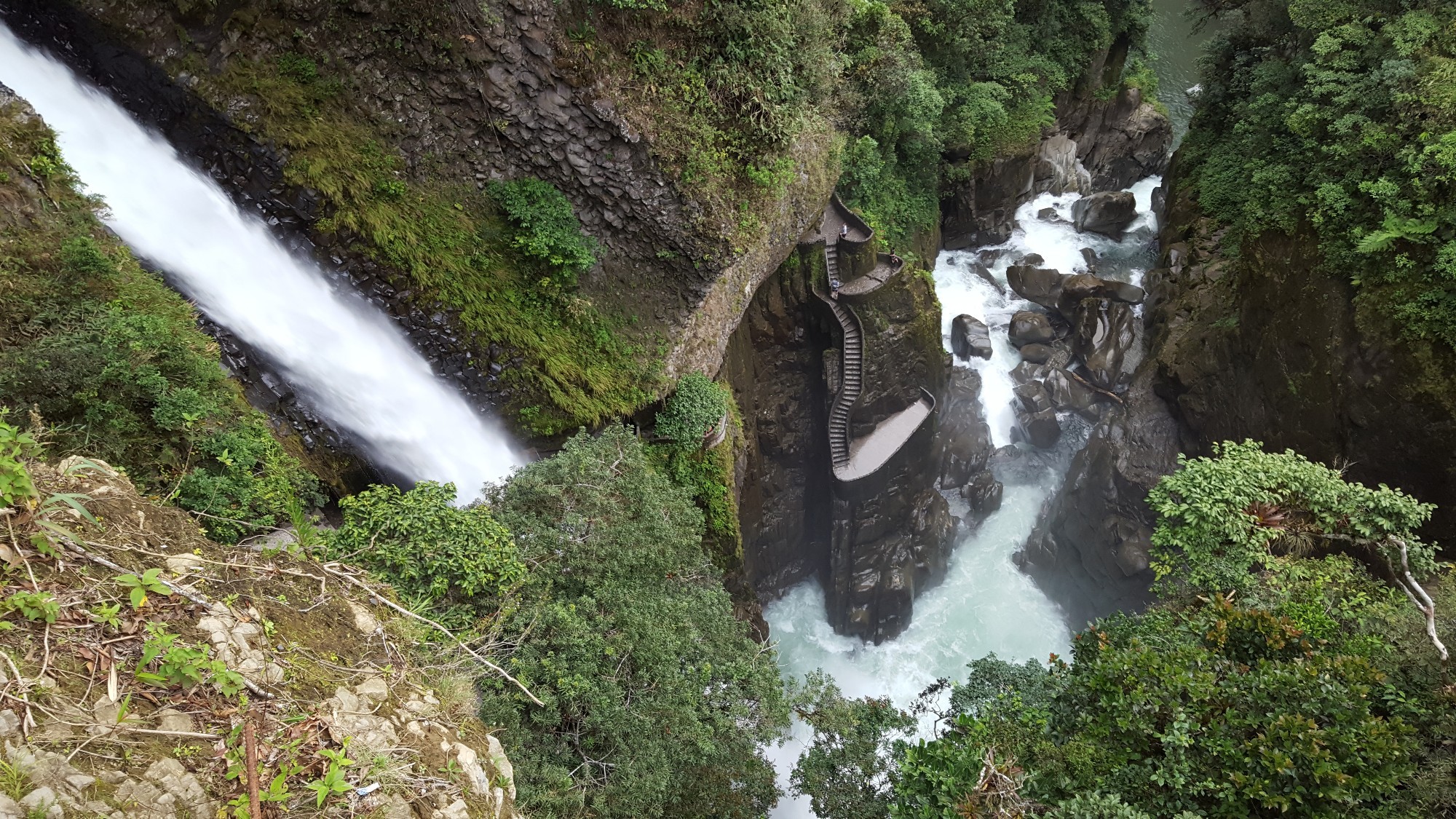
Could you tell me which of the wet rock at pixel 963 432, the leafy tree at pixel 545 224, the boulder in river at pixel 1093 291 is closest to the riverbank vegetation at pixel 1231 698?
the leafy tree at pixel 545 224

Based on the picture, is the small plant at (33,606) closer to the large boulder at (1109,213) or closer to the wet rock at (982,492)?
the wet rock at (982,492)

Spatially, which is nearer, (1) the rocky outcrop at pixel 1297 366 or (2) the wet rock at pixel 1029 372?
(1) the rocky outcrop at pixel 1297 366

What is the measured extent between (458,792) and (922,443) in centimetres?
1617

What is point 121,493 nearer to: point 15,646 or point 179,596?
point 179,596

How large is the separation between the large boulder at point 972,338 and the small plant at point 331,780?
19922 mm

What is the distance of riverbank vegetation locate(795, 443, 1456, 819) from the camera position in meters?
5.39

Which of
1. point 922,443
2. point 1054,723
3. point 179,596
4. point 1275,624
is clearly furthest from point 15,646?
point 922,443

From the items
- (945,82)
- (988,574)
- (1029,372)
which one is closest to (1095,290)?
(1029,372)

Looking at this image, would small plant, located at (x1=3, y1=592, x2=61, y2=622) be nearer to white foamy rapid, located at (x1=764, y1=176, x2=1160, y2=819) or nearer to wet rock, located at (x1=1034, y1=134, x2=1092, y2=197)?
white foamy rapid, located at (x1=764, y1=176, x2=1160, y2=819)

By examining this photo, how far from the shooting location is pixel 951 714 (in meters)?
8.74

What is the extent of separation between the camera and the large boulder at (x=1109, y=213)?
842 inches

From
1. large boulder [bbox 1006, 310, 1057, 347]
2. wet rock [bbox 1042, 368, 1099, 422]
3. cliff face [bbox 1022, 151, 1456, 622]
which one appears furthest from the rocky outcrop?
large boulder [bbox 1006, 310, 1057, 347]

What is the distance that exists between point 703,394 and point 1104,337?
13864 millimetres

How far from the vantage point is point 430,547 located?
693cm
